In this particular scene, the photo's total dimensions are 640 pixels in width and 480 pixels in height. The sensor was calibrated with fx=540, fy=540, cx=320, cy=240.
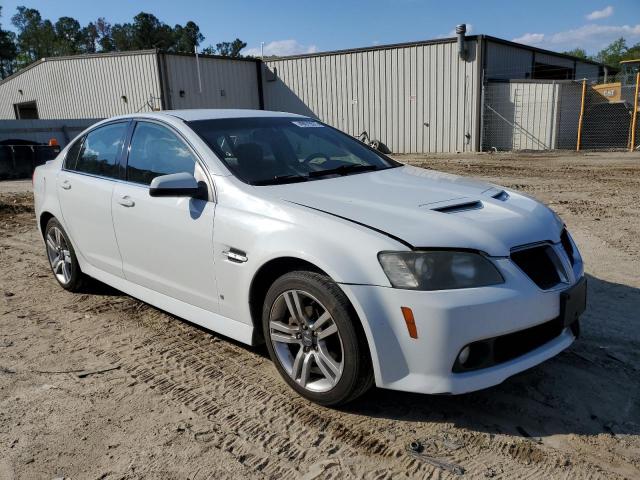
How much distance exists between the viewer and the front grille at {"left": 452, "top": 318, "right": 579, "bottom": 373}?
2586 mm

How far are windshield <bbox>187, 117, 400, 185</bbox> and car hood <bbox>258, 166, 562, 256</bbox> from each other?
213 mm

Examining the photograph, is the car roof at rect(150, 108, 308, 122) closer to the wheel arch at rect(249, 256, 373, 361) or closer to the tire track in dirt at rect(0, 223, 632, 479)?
the wheel arch at rect(249, 256, 373, 361)

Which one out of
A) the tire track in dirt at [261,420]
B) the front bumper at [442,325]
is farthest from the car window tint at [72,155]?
the front bumper at [442,325]

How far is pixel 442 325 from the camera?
247 cm

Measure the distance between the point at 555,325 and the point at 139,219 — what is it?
9.03ft

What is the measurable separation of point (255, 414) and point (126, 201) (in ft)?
6.31

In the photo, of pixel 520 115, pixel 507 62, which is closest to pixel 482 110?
pixel 520 115

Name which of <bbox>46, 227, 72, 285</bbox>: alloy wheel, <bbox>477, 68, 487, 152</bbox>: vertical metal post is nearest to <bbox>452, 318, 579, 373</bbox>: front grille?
<bbox>46, 227, 72, 285</bbox>: alloy wheel

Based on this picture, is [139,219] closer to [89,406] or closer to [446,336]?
[89,406]

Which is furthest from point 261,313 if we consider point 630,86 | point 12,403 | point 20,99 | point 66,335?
point 20,99

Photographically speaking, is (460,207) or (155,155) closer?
(460,207)

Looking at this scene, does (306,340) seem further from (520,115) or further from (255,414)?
(520,115)

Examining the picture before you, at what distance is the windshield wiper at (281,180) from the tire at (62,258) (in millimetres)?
2362

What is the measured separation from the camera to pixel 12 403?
3117mm
